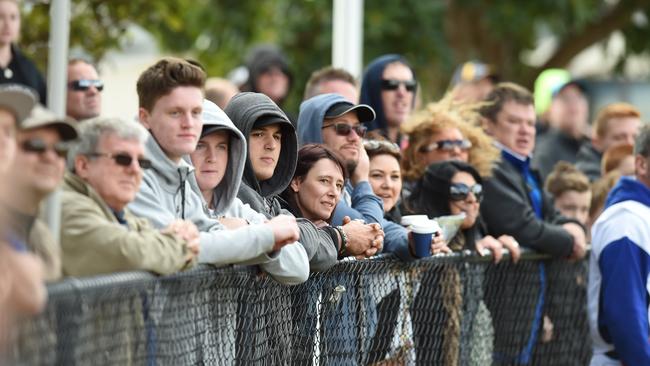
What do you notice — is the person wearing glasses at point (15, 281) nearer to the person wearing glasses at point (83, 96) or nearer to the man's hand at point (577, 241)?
the person wearing glasses at point (83, 96)

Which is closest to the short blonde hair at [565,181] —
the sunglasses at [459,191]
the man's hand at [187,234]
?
the sunglasses at [459,191]

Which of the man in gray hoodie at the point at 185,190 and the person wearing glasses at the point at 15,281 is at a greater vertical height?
the man in gray hoodie at the point at 185,190

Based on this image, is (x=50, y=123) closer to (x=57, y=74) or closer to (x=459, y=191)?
(x=57, y=74)

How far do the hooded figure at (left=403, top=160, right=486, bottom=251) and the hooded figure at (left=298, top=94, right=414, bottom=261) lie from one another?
793 mm

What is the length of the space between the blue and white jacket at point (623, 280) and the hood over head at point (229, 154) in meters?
2.56

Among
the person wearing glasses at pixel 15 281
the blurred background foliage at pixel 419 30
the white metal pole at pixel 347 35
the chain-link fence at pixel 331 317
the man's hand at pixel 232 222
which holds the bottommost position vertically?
the chain-link fence at pixel 331 317

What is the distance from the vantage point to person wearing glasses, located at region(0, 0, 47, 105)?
27.7ft

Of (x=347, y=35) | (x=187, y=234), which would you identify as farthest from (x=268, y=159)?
(x=347, y=35)

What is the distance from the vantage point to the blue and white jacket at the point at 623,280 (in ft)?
25.7

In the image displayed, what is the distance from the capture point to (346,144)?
7703mm

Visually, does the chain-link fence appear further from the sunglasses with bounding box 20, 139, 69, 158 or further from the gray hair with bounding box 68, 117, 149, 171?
the gray hair with bounding box 68, 117, 149, 171

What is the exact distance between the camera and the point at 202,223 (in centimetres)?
600

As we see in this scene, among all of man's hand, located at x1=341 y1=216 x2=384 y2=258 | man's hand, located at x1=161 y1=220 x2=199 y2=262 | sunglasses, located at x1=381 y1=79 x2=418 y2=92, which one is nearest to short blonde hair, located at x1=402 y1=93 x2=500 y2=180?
sunglasses, located at x1=381 y1=79 x2=418 y2=92

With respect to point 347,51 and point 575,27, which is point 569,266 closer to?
point 347,51
